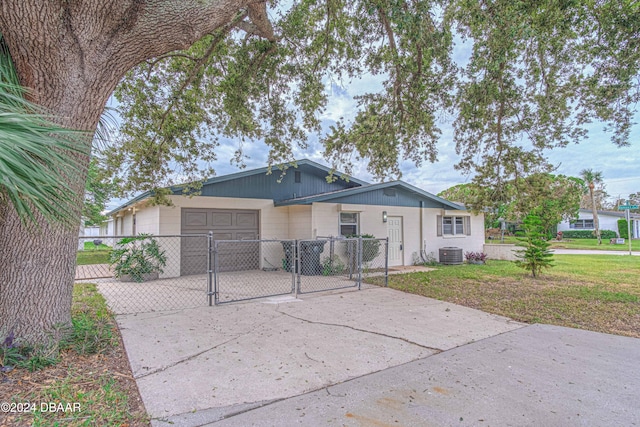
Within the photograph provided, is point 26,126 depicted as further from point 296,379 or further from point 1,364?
point 296,379

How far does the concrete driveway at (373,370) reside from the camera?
247cm

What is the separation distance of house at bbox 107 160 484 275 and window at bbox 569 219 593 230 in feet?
106

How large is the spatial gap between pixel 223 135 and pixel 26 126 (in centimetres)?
692

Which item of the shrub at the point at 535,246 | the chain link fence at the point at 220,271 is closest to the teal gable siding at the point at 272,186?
the chain link fence at the point at 220,271

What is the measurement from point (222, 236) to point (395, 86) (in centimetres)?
687

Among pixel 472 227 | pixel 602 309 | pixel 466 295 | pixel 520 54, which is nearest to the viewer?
pixel 602 309

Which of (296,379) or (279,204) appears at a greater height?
(279,204)

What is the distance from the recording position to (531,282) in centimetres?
866

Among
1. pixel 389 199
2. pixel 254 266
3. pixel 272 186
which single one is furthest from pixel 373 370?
pixel 389 199

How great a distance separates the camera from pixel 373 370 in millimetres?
3258

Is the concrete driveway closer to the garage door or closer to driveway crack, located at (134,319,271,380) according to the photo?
driveway crack, located at (134,319,271,380)

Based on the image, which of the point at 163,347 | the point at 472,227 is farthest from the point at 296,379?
the point at 472,227

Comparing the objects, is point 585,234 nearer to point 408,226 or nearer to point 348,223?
point 408,226

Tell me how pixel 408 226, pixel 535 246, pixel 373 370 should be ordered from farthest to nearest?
pixel 408 226 → pixel 535 246 → pixel 373 370
